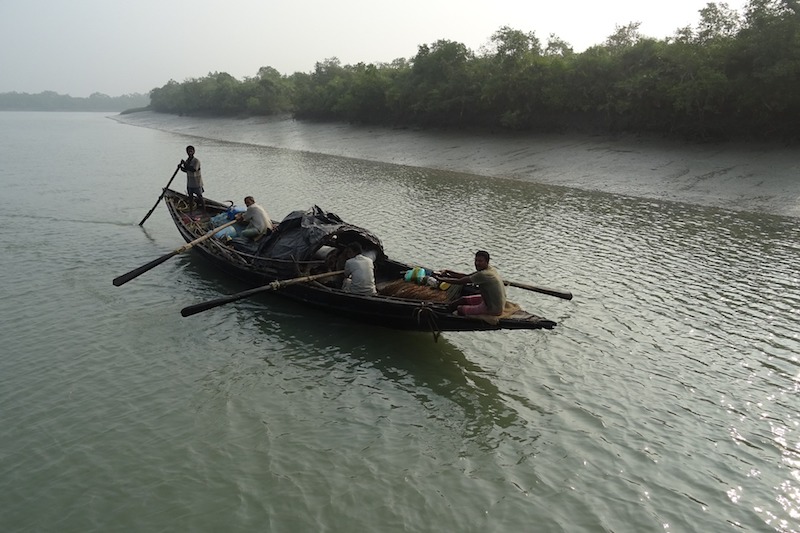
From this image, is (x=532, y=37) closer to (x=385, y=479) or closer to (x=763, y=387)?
(x=763, y=387)

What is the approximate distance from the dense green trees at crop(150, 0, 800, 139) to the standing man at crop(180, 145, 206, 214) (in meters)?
28.7

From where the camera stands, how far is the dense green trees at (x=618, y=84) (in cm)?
2939

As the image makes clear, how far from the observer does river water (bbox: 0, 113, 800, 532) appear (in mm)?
7145

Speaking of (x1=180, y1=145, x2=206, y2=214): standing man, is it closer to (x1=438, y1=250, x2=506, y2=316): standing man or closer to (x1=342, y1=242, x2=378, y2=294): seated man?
(x1=342, y1=242, x2=378, y2=294): seated man

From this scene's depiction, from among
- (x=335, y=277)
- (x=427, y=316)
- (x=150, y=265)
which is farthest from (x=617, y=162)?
(x=150, y=265)

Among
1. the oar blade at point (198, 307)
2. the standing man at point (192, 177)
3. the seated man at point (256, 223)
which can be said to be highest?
the standing man at point (192, 177)

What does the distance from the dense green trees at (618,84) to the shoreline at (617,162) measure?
166 cm

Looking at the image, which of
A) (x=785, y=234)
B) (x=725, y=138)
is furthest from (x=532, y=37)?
(x=785, y=234)

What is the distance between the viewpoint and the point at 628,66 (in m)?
37.9

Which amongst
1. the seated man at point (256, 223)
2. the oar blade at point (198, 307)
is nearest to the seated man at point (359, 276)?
the oar blade at point (198, 307)

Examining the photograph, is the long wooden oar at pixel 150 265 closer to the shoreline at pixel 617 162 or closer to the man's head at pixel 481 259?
the man's head at pixel 481 259

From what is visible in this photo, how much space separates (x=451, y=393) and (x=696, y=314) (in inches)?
290

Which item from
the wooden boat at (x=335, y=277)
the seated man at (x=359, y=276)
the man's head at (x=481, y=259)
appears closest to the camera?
the man's head at (x=481, y=259)

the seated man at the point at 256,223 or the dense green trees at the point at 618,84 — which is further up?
the dense green trees at the point at 618,84
